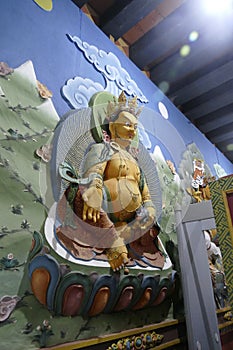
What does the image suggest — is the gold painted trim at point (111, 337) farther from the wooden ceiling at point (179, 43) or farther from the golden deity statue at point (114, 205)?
the wooden ceiling at point (179, 43)

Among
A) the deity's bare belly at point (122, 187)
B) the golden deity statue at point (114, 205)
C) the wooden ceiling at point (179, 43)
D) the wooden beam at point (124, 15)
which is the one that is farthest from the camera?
the wooden ceiling at point (179, 43)

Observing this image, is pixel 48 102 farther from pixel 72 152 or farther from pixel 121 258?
pixel 121 258

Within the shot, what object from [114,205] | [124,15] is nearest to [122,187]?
[114,205]

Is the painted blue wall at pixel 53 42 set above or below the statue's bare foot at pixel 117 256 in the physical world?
above

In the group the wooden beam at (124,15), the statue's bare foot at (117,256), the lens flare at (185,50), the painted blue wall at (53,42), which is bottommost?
the statue's bare foot at (117,256)

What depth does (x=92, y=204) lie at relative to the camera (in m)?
1.39

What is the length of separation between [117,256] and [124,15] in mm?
1829

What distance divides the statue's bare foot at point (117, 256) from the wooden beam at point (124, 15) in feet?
5.70

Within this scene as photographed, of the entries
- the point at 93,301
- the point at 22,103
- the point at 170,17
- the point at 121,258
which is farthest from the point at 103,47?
the point at 93,301

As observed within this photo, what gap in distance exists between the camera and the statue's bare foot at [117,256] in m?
1.43

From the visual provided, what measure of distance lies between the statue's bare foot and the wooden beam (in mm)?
1738

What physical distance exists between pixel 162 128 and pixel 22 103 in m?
1.40

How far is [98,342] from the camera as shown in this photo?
4.13ft

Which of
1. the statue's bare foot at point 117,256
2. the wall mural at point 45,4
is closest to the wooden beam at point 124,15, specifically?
the wall mural at point 45,4
